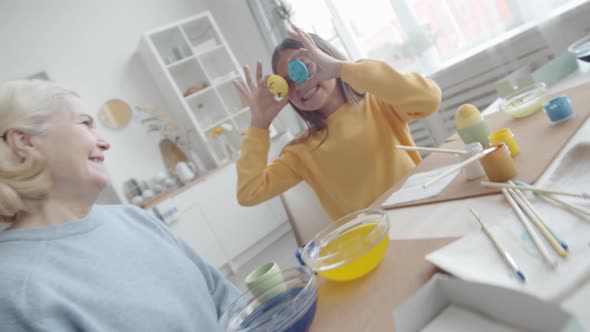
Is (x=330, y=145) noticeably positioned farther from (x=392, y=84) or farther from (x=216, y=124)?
(x=216, y=124)

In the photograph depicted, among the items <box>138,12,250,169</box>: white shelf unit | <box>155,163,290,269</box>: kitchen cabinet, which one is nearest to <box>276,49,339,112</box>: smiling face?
<box>155,163,290,269</box>: kitchen cabinet

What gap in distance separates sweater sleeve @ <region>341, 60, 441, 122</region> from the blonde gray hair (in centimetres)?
89

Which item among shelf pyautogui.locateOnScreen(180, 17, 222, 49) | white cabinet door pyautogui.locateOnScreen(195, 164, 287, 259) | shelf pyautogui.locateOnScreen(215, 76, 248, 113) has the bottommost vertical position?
white cabinet door pyautogui.locateOnScreen(195, 164, 287, 259)

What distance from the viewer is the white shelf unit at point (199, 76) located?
3.39 metres

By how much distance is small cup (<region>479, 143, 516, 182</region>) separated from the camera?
2.51 feet

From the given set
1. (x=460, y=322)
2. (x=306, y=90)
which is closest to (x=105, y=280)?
(x=460, y=322)

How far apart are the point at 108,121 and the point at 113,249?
283cm

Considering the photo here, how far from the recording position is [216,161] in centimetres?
342

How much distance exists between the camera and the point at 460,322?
46cm

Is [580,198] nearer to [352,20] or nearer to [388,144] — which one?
[388,144]

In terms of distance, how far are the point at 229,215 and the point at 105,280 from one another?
7.62ft

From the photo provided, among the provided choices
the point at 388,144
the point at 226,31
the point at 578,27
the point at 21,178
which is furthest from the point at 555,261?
the point at 226,31

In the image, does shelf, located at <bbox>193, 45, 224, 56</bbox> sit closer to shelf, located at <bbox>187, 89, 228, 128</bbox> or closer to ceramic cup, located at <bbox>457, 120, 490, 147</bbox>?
shelf, located at <bbox>187, 89, 228, 128</bbox>

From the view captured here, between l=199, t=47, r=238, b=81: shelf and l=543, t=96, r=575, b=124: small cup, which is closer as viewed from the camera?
l=543, t=96, r=575, b=124: small cup
